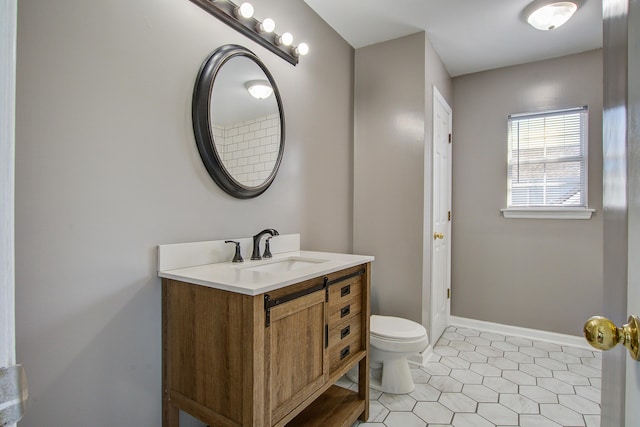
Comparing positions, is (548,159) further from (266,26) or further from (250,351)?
(250,351)

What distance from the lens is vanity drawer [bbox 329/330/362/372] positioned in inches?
59.3

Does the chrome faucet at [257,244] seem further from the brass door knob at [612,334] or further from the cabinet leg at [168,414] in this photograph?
the brass door knob at [612,334]

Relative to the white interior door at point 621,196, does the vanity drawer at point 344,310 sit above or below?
below

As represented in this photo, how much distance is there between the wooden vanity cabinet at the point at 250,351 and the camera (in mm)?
1100

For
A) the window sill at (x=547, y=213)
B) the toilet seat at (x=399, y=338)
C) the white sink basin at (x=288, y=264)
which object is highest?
the window sill at (x=547, y=213)

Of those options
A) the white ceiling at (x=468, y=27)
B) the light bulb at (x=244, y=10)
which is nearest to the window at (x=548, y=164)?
the white ceiling at (x=468, y=27)

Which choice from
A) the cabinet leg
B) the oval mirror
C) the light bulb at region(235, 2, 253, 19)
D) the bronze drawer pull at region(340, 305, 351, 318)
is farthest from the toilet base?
the light bulb at region(235, 2, 253, 19)

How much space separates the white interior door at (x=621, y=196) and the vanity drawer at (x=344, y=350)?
1009 mm

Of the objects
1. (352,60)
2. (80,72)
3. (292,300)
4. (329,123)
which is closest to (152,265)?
(292,300)

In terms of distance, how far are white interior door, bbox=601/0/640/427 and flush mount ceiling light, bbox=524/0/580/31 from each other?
6.10 feet

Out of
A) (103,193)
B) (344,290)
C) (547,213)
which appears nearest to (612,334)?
(344,290)

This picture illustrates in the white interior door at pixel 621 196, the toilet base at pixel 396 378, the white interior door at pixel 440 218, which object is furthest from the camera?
the white interior door at pixel 440 218

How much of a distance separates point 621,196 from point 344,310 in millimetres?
1222

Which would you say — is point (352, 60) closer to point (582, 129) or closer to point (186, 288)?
point (582, 129)
